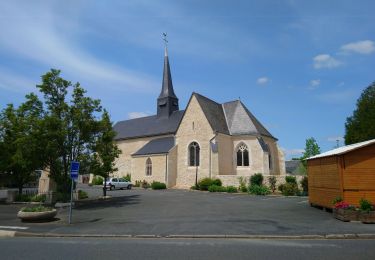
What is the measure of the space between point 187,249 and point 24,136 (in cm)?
1420

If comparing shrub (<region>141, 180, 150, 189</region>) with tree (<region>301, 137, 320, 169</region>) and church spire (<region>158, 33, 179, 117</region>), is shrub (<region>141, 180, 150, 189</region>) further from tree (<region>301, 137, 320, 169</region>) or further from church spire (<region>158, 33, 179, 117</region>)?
tree (<region>301, 137, 320, 169</region>)

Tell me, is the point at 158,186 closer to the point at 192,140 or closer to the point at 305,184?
the point at 192,140

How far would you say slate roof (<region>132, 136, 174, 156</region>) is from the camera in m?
38.6

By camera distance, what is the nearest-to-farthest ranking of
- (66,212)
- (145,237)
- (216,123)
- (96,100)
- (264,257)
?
(264,257)
(145,237)
(66,212)
(96,100)
(216,123)

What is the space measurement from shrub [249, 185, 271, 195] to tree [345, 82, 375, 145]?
522 inches

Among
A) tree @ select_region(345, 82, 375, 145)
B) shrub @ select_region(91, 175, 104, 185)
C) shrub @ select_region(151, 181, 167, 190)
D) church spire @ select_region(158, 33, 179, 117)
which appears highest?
church spire @ select_region(158, 33, 179, 117)

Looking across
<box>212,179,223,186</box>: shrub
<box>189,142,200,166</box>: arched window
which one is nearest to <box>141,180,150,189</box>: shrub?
<box>189,142,200,166</box>: arched window

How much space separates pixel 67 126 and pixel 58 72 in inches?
149

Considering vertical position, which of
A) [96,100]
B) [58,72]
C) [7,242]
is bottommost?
[7,242]

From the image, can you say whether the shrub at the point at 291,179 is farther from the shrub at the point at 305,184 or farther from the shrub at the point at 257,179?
the shrub at the point at 257,179

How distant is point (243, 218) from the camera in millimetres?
13531

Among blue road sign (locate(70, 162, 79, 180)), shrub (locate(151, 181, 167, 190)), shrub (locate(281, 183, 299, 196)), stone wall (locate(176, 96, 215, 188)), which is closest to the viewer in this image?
blue road sign (locate(70, 162, 79, 180))

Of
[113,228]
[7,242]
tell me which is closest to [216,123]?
[113,228]

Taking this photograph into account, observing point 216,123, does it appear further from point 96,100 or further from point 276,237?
point 276,237
